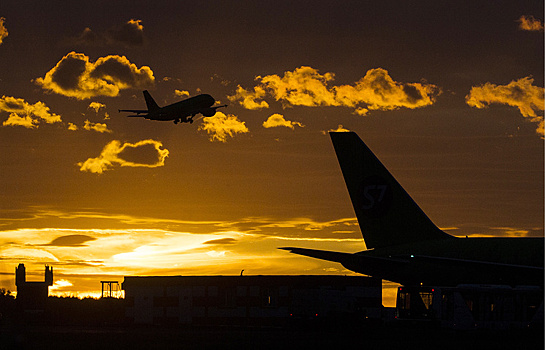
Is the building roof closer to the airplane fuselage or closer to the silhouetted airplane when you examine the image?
the airplane fuselage

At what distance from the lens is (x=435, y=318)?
178ft

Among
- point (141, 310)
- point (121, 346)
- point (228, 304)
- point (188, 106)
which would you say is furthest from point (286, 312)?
point (121, 346)

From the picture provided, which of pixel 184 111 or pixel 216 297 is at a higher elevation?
pixel 184 111

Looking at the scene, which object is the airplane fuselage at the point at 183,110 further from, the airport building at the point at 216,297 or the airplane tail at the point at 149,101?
the airport building at the point at 216,297

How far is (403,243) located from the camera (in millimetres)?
56094

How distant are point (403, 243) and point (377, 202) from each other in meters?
3.52

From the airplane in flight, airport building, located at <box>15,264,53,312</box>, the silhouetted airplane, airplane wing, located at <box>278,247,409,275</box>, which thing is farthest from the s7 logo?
airport building, located at <box>15,264,53,312</box>

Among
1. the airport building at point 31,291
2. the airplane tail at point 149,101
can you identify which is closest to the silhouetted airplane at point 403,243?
the airplane tail at point 149,101

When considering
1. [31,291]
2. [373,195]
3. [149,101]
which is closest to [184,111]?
[149,101]

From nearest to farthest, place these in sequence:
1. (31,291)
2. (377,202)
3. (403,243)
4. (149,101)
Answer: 1. (403,243)
2. (377,202)
3. (149,101)
4. (31,291)

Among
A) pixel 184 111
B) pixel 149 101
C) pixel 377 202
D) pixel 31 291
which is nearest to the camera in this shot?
pixel 377 202

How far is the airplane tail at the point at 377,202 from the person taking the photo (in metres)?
56.0

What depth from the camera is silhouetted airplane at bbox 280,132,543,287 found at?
2083 inches

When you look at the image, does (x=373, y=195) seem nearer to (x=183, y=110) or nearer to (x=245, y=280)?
(x=183, y=110)
